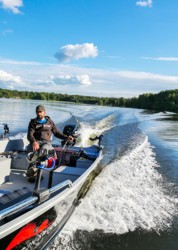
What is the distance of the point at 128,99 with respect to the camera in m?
84.6

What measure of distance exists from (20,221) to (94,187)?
12.8 feet

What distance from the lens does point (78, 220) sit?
5098 millimetres

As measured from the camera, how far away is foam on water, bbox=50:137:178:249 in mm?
4980

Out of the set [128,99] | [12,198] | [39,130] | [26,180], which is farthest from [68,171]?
[128,99]

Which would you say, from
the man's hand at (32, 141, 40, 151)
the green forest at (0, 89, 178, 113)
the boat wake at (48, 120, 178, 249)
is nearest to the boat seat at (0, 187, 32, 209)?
the boat wake at (48, 120, 178, 249)

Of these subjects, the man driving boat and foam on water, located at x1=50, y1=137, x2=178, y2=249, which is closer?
foam on water, located at x1=50, y1=137, x2=178, y2=249

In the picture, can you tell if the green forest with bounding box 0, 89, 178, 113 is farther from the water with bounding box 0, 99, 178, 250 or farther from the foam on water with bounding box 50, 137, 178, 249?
the foam on water with bounding box 50, 137, 178, 249

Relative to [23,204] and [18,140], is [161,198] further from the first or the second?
[23,204]

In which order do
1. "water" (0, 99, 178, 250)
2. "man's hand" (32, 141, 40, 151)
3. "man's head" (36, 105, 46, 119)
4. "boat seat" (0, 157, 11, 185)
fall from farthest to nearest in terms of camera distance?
"man's head" (36, 105, 46, 119) < "man's hand" (32, 141, 40, 151) < "boat seat" (0, 157, 11, 185) < "water" (0, 99, 178, 250)

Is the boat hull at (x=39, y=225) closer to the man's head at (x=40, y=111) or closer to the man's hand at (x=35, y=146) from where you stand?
the man's hand at (x=35, y=146)

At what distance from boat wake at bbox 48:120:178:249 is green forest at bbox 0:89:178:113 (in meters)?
55.8

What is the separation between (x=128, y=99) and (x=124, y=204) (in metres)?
79.8

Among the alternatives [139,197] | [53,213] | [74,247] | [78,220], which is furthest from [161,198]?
[53,213]

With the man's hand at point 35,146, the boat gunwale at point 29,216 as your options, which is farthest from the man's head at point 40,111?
the boat gunwale at point 29,216
